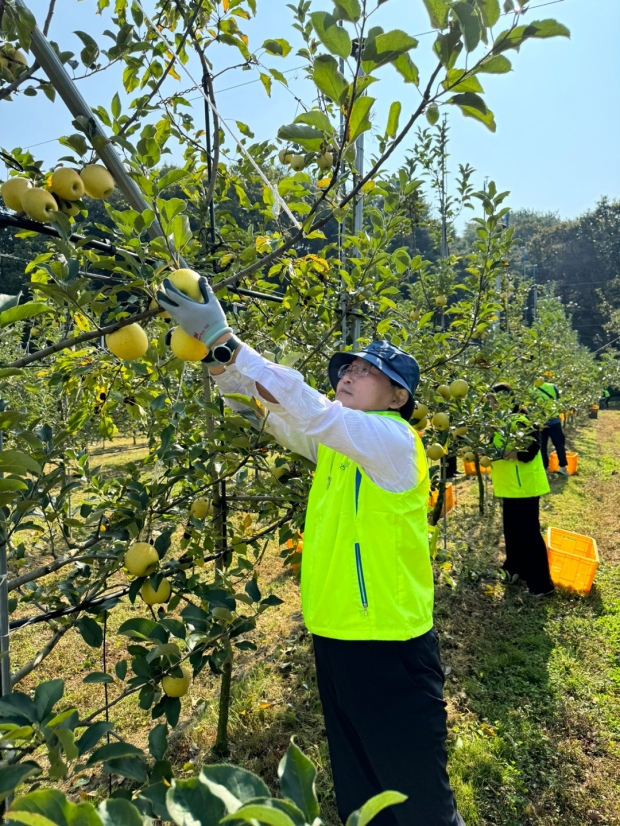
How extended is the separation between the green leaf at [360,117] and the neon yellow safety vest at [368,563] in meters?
0.73

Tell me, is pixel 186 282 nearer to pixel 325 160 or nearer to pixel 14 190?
pixel 14 190

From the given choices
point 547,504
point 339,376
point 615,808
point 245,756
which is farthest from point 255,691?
point 547,504

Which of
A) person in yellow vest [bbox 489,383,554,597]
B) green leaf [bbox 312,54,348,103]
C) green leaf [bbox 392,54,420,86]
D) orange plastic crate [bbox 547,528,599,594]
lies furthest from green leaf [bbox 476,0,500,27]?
orange plastic crate [bbox 547,528,599,594]

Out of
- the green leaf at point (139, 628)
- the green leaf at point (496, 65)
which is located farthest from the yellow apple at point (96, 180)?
the green leaf at point (139, 628)

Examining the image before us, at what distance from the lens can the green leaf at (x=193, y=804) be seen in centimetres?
43

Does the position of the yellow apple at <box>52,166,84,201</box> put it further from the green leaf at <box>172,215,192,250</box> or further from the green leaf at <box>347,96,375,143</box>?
the green leaf at <box>347,96,375,143</box>

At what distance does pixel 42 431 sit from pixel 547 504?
5923mm

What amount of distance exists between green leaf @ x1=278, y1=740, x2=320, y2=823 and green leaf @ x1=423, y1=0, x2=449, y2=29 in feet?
3.67

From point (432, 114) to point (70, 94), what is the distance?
31.8 inches

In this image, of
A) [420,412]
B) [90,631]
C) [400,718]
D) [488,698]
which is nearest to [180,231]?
[90,631]

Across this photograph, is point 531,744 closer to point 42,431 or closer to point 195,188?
point 42,431

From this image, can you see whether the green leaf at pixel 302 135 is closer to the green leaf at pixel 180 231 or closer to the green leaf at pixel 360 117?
the green leaf at pixel 360 117

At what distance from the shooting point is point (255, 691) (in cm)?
286

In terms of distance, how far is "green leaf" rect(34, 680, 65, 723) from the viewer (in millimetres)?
836
